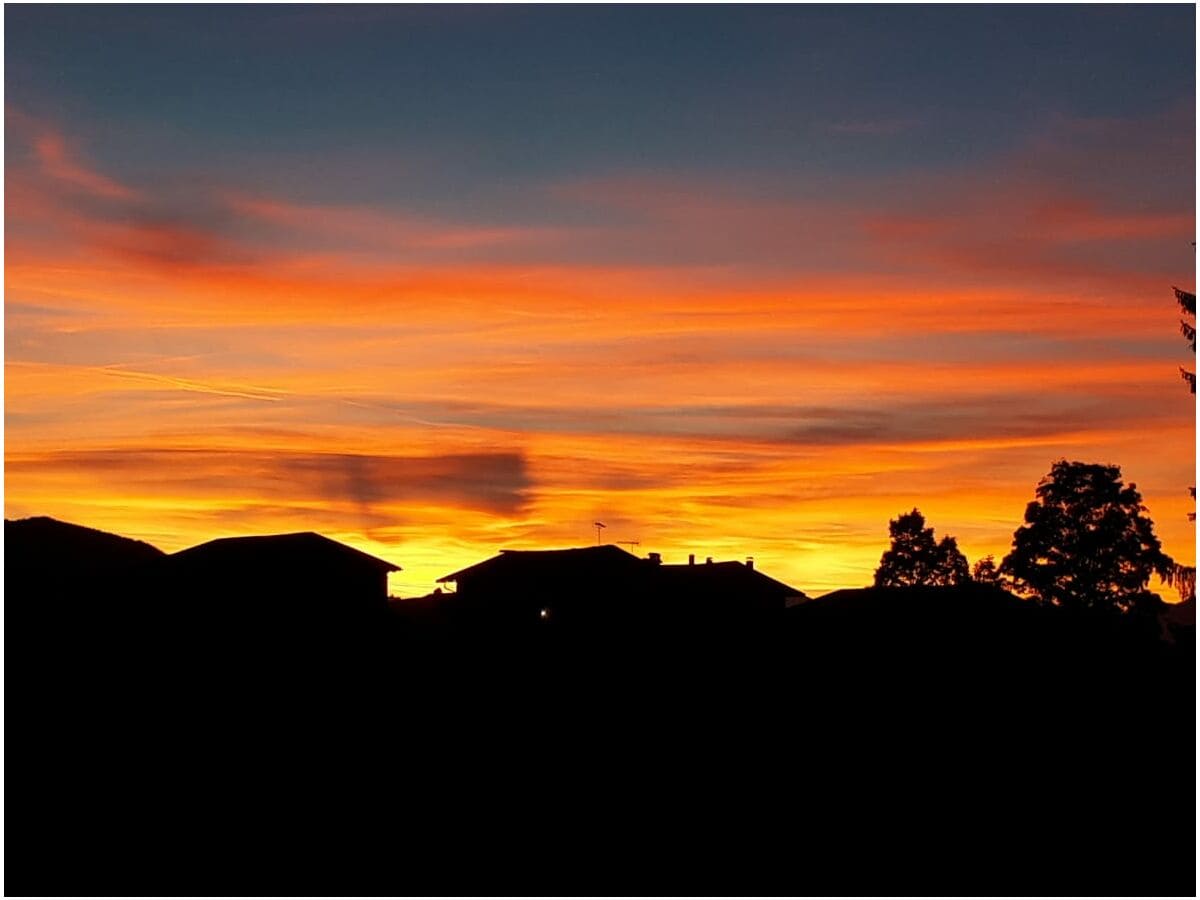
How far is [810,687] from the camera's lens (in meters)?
22.6

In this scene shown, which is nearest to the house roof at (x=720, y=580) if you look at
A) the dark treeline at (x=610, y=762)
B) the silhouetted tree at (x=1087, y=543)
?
the silhouetted tree at (x=1087, y=543)

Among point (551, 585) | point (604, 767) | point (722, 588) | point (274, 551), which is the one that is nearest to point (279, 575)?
point (274, 551)

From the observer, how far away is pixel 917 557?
79.6 m

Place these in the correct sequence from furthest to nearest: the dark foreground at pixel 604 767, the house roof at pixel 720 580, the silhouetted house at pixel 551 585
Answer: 1. the house roof at pixel 720 580
2. the silhouetted house at pixel 551 585
3. the dark foreground at pixel 604 767

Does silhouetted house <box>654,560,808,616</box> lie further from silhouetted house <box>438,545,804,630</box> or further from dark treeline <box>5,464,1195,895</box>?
dark treeline <box>5,464,1195,895</box>

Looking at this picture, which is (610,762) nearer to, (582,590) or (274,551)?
(274,551)

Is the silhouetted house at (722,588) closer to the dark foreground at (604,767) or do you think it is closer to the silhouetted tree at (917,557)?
the silhouetted tree at (917,557)

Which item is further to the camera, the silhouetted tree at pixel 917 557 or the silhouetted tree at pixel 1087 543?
the silhouetted tree at pixel 917 557

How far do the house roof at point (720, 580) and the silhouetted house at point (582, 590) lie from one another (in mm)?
90

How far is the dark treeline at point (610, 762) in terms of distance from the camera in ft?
51.4

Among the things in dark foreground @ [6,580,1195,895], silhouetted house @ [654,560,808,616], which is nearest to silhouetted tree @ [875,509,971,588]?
silhouetted house @ [654,560,808,616]

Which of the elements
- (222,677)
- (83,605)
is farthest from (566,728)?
(83,605)

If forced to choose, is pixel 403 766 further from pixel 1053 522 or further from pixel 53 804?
pixel 1053 522

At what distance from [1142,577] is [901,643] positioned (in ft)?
115
